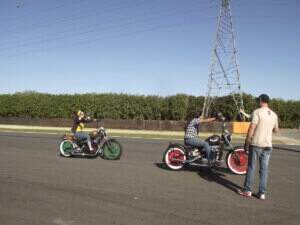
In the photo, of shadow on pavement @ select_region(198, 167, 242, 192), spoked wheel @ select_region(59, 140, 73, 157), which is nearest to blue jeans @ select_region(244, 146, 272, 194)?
shadow on pavement @ select_region(198, 167, 242, 192)

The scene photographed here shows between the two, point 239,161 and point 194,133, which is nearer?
point 239,161

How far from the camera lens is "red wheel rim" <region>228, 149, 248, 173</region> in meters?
11.1

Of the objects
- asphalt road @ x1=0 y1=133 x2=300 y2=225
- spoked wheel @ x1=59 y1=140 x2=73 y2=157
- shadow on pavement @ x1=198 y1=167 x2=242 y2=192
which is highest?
spoked wheel @ x1=59 y1=140 x2=73 y2=157

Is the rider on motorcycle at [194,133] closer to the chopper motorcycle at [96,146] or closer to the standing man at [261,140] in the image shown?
the standing man at [261,140]

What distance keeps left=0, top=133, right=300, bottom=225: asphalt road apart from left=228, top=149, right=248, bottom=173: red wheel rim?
0.30m

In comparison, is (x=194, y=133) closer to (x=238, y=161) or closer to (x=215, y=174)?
(x=215, y=174)

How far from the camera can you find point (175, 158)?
11.7 m

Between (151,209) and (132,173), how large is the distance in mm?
3735

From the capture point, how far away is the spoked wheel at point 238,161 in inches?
Result: 437

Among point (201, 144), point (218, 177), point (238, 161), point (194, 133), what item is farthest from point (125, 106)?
point (218, 177)

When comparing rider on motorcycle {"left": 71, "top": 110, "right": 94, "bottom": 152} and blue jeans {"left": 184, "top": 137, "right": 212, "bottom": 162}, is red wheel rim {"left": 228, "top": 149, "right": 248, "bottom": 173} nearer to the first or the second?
blue jeans {"left": 184, "top": 137, "right": 212, "bottom": 162}

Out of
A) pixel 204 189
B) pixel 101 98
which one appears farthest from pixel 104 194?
pixel 101 98

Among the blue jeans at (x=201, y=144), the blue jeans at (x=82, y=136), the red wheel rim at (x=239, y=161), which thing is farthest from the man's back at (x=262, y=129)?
the blue jeans at (x=82, y=136)

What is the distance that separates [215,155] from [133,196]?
357cm
